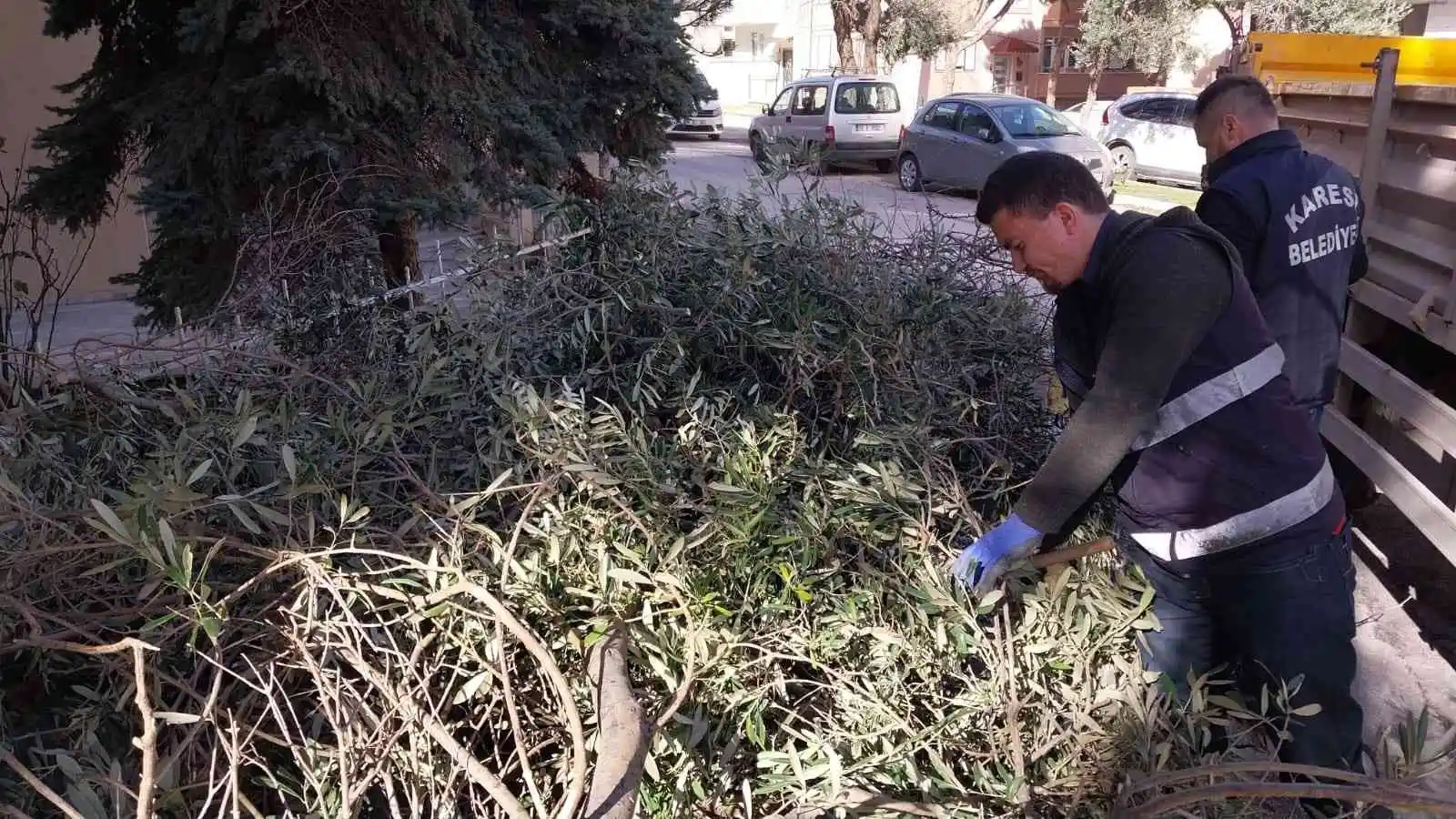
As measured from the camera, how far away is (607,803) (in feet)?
5.31

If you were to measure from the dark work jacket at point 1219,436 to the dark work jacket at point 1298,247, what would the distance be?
0.77 meters

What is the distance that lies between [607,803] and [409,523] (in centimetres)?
81

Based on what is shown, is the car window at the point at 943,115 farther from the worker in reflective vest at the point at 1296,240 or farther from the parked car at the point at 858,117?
the worker in reflective vest at the point at 1296,240

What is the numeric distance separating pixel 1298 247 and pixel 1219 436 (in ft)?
3.66

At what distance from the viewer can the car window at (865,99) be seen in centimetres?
1764

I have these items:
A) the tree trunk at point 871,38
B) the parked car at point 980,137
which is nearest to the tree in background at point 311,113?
the parked car at point 980,137

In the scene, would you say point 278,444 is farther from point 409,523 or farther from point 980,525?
point 980,525

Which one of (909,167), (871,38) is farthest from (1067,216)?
(871,38)

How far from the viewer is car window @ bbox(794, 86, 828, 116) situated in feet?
59.2

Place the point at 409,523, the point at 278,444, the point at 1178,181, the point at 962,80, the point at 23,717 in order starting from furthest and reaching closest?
1. the point at 962,80
2. the point at 1178,181
3. the point at 278,444
4. the point at 409,523
5. the point at 23,717

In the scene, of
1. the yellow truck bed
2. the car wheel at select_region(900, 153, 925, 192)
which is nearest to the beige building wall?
the yellow truck bed

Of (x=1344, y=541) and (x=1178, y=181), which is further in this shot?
(x=1178, y=181)

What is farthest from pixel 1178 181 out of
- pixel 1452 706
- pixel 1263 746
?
pixel 1263 746

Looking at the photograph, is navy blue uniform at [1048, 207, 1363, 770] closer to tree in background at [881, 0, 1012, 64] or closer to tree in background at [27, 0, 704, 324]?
tree in background at [27, 0, 704, 324]
